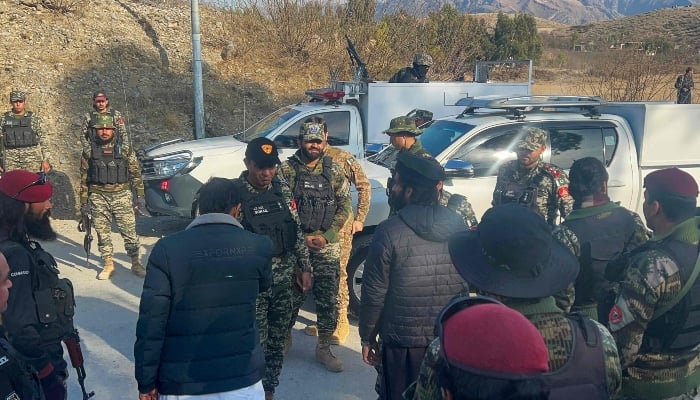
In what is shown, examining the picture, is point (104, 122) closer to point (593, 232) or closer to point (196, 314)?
point (196, 314)

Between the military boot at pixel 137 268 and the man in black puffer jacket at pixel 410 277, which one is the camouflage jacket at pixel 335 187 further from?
the military boot at pixel 137 268

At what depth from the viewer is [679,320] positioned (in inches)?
93.6

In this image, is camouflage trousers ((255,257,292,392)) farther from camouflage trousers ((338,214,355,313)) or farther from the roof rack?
the roof rack

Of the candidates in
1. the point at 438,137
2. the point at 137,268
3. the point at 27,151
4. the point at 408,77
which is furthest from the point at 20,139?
the point at 408,77

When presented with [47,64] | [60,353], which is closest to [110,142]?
[60,353]

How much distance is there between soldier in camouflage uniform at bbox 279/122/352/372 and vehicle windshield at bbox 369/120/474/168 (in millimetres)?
1452

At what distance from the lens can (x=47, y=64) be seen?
13.9 metres

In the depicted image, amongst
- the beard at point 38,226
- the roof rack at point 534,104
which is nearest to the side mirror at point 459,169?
the roof rack at point 534,104

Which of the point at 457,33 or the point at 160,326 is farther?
the point at 457,33

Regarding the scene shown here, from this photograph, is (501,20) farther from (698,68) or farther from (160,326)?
(160,326)

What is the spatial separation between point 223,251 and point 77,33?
14.6m

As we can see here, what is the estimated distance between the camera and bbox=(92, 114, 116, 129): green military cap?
6184 millimetres

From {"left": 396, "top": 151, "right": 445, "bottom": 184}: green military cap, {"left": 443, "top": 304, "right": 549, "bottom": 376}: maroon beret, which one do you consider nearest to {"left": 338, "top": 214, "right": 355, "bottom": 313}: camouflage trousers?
→ {"left": 396, "top": 151, "right": 445, "bottom": 184}: green military cap

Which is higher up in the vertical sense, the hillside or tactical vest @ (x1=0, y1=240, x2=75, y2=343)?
the hillside
